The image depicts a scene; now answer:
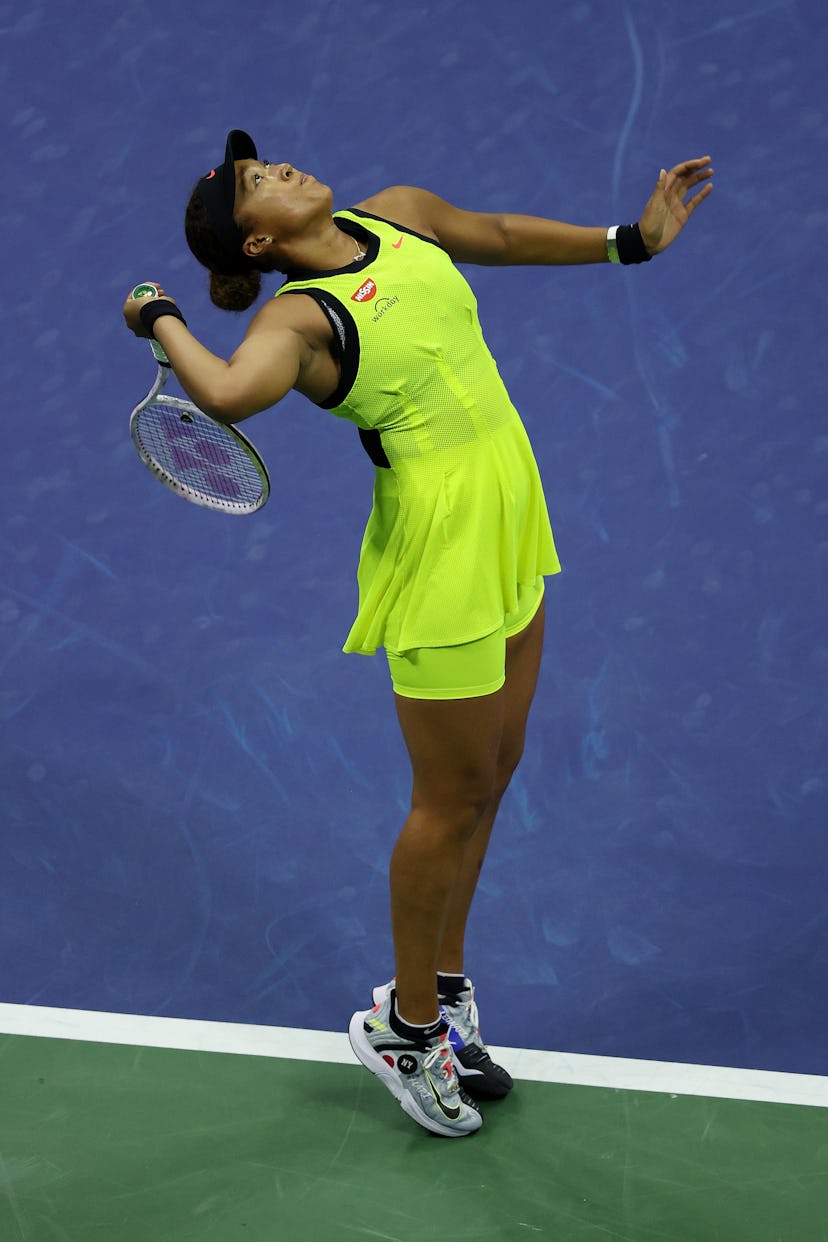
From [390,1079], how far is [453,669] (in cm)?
77

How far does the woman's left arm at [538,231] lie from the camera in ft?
Answer: 9.65

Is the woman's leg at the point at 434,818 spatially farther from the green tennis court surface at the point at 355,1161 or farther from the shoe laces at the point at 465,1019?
the green tennis court surface at the point at 355,1161

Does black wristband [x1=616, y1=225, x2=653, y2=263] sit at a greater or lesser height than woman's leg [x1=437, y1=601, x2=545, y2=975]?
greater

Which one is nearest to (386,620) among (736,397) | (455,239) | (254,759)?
(455,239)

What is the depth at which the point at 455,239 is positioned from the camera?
2957 millimetres

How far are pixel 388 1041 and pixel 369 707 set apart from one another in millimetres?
1431

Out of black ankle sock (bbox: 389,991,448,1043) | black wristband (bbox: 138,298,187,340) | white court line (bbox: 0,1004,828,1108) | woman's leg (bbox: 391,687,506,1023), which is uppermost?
black wristband (bbox: 138,298,187,340)

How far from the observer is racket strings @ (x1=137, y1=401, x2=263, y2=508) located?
2.78 metres

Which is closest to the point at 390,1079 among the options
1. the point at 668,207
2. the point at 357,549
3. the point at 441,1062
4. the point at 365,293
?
the point at 441,1062

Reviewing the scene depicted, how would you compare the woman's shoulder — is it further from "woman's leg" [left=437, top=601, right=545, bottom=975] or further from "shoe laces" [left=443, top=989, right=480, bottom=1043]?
"shoe laces" [left=443, top=989, right=480, bottom=1043]

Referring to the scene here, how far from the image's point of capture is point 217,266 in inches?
108

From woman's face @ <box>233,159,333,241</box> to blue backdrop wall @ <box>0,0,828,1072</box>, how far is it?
162cm

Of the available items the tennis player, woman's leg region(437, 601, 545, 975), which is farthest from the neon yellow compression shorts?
woman's leg region(437, 601, 545, 975)

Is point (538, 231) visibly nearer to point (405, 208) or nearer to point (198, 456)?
point (405, 208)
